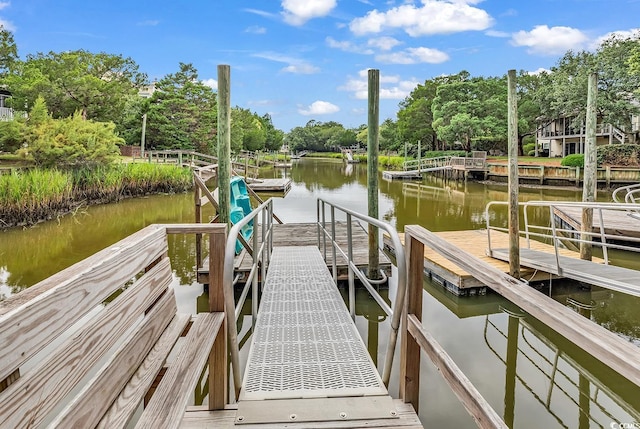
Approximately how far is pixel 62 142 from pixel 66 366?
47.8 feet

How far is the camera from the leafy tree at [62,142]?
1302 cm

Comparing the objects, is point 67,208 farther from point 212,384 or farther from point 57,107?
point 57,107

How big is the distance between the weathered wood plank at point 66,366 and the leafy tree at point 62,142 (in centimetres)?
1356

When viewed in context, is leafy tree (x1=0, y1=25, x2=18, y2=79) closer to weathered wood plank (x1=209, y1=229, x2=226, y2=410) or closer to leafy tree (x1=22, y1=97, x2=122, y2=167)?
leafy tree (x1=22, y1=97, x2=122, y2=167)

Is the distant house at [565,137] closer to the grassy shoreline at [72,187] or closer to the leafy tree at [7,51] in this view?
the grassy shoreline at [72,187]

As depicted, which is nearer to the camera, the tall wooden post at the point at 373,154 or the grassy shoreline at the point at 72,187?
the tall wooden post at the point at 373,154

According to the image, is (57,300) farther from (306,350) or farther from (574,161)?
(574,161)

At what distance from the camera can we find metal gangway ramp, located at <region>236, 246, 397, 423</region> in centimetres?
187

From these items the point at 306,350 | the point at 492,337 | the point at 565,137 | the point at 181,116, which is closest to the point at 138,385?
the point at 306,350

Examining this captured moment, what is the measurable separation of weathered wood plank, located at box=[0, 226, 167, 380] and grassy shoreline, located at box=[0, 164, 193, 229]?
981 centimetres

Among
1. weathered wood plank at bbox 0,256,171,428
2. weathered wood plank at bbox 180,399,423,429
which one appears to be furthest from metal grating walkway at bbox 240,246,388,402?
weathered wood plank at bbox 0,256,171,428

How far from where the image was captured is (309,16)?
40.7 metres

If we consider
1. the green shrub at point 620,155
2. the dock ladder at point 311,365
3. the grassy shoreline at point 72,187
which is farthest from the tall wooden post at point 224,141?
the green shrub at point 620,155

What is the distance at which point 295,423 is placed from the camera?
1.78m
